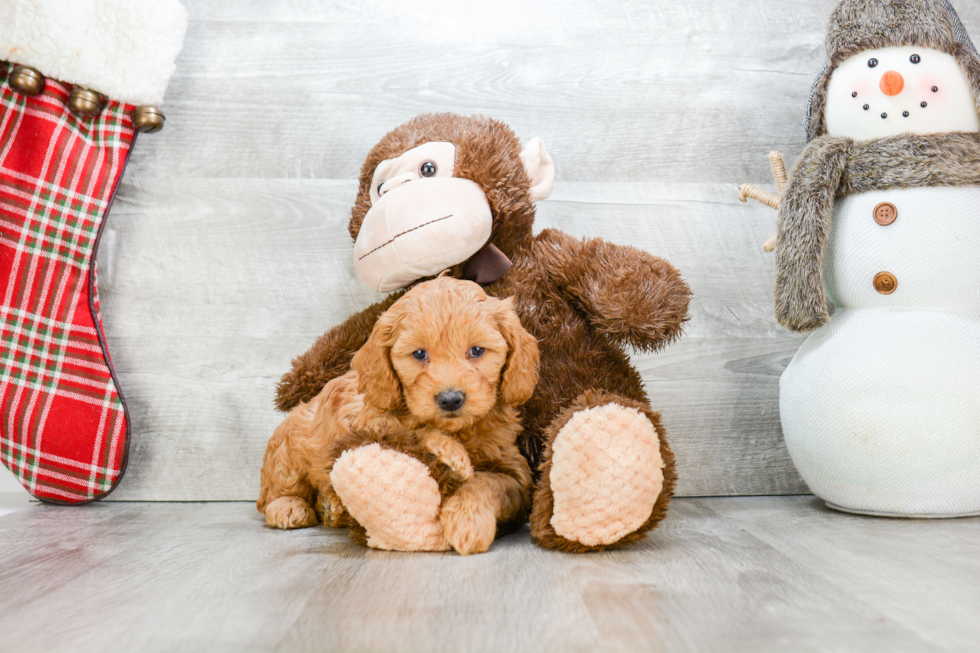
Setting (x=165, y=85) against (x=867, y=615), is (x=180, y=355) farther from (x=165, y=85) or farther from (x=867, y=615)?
(x=867, y=615)

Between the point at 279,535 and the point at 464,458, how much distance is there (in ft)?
0.94

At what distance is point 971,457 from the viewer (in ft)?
2.85

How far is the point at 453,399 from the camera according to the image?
742mm

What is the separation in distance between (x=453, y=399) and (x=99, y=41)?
2.63 ft

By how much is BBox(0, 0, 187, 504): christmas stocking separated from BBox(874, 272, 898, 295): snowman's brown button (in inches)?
42.2

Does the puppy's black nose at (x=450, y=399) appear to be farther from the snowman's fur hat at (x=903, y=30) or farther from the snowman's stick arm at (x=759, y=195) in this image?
the snowman's fur hat at (x=903, y=30)

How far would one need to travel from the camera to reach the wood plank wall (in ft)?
3.79

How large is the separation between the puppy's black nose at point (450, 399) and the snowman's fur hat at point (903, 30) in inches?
28.8

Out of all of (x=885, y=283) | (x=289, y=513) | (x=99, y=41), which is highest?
(x=99, y=41)

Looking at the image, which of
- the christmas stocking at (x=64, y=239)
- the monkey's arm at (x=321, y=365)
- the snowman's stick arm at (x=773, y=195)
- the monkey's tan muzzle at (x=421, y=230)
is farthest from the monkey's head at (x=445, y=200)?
the christmas stocking at (x=64, y=239)

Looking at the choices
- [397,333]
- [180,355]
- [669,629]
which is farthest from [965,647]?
[180,355]

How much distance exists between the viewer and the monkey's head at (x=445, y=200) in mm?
845

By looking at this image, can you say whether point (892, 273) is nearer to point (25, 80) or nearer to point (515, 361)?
point (515, 361)

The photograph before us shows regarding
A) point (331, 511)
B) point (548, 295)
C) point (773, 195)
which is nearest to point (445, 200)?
point (548, 295)
